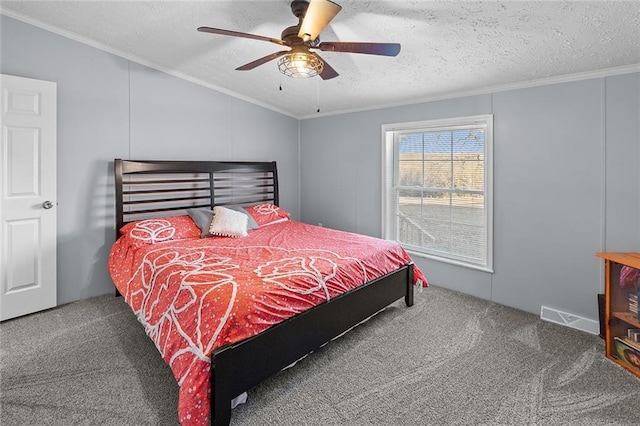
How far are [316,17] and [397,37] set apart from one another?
960mm

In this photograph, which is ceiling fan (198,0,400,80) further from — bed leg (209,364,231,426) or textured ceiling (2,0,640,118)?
bed leg (209,364,231,426)

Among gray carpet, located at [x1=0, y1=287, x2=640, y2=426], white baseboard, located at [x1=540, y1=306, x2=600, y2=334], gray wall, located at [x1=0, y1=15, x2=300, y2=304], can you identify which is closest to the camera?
gray carpet, located at [x1=0, y1=287, x2=640, y2=426]

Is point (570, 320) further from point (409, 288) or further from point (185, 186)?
point (185, 186)

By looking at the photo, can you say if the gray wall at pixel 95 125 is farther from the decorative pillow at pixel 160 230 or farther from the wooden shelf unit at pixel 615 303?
the wooden shelf unit at pixel 615 303

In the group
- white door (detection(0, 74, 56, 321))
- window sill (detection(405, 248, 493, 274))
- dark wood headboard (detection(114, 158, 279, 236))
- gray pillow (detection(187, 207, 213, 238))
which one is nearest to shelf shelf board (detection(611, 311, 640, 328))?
window sill (detection(405, 248, 493, 274))

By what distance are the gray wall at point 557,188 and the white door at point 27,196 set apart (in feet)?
12.3

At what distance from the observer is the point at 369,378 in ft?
7.25

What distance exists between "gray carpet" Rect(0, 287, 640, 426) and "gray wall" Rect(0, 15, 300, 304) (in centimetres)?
69

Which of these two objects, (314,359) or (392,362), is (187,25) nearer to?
(314,359)

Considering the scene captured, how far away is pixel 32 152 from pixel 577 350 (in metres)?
4.77

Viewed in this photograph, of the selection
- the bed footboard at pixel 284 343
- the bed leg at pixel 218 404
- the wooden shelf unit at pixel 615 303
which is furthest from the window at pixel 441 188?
the bed leg at pixel 218 404

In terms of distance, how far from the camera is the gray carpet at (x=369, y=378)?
1.87m

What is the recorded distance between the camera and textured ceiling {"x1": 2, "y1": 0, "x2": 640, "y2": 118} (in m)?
2.18

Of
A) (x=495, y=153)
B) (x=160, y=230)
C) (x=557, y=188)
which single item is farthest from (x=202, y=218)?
(x=557, y=188)
